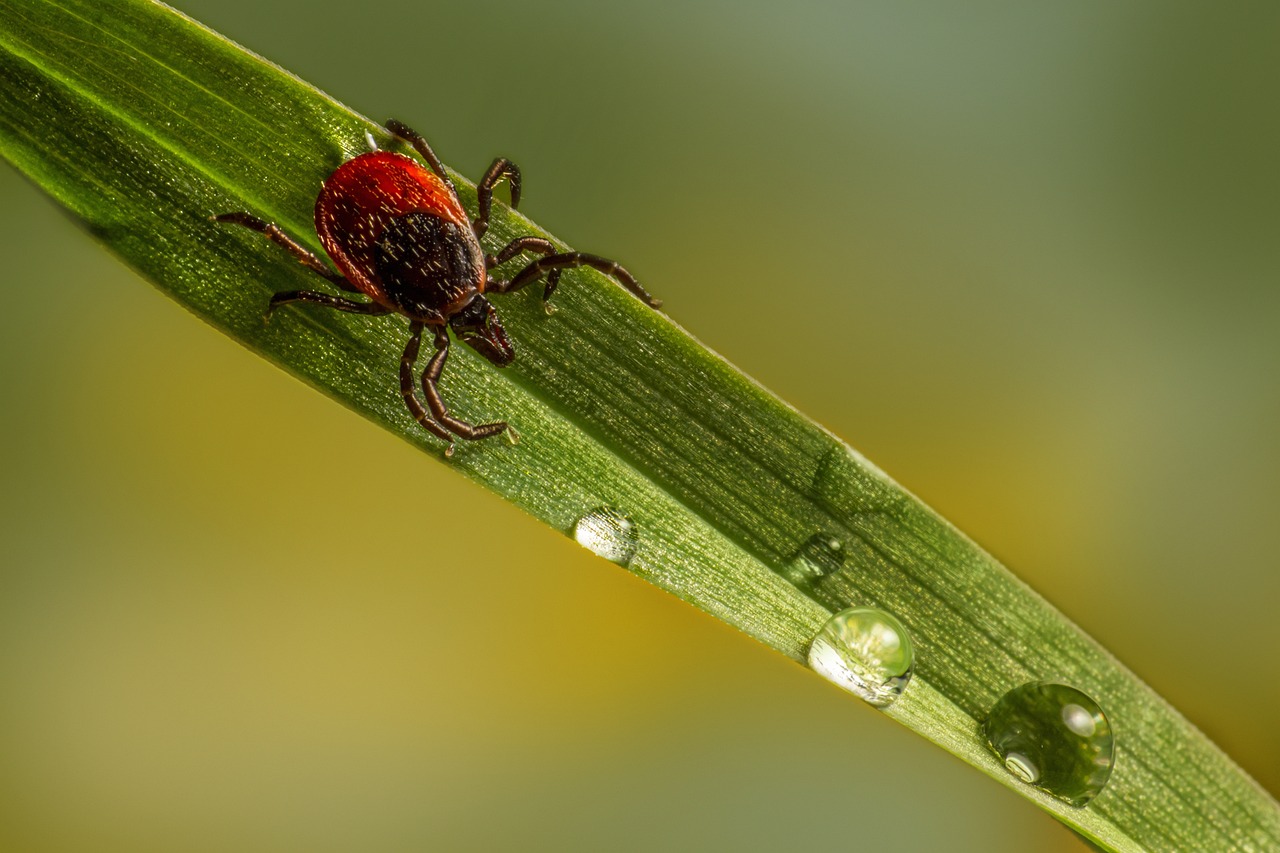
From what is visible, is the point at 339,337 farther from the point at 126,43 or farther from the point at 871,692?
the point at 871,692

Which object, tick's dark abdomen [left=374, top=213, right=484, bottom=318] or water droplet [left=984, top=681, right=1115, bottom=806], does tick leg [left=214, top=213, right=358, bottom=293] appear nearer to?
tick's dark abdomen [left=374, top=213, right=484, bottom=318]

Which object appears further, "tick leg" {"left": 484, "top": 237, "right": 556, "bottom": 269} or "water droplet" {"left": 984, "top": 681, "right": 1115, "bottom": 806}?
"tick leg" {"left": 484, "top": 237, "right": 556, "bottom": 269}

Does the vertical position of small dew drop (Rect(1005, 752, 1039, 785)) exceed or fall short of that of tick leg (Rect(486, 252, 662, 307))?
it falls short

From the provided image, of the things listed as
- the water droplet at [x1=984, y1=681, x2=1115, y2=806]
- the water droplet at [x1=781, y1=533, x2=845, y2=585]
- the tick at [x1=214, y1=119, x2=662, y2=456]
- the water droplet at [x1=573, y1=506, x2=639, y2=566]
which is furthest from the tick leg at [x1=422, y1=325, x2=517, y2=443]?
the water droplet at [x1=984, y1=681, x2=1115, y2=806]

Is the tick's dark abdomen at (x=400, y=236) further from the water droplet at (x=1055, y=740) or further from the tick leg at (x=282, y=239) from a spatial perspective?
the water droplet at (x=1055, y=740)

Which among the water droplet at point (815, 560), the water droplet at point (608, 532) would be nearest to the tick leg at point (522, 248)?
the water droplet at point (608, 532)

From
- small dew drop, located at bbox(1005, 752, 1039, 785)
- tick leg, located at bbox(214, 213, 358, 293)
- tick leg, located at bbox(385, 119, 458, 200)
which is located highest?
tick leg, located at bbox(385, 119, 458, 200)

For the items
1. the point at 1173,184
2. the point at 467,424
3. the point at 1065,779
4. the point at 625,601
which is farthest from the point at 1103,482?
the point at 467,424
